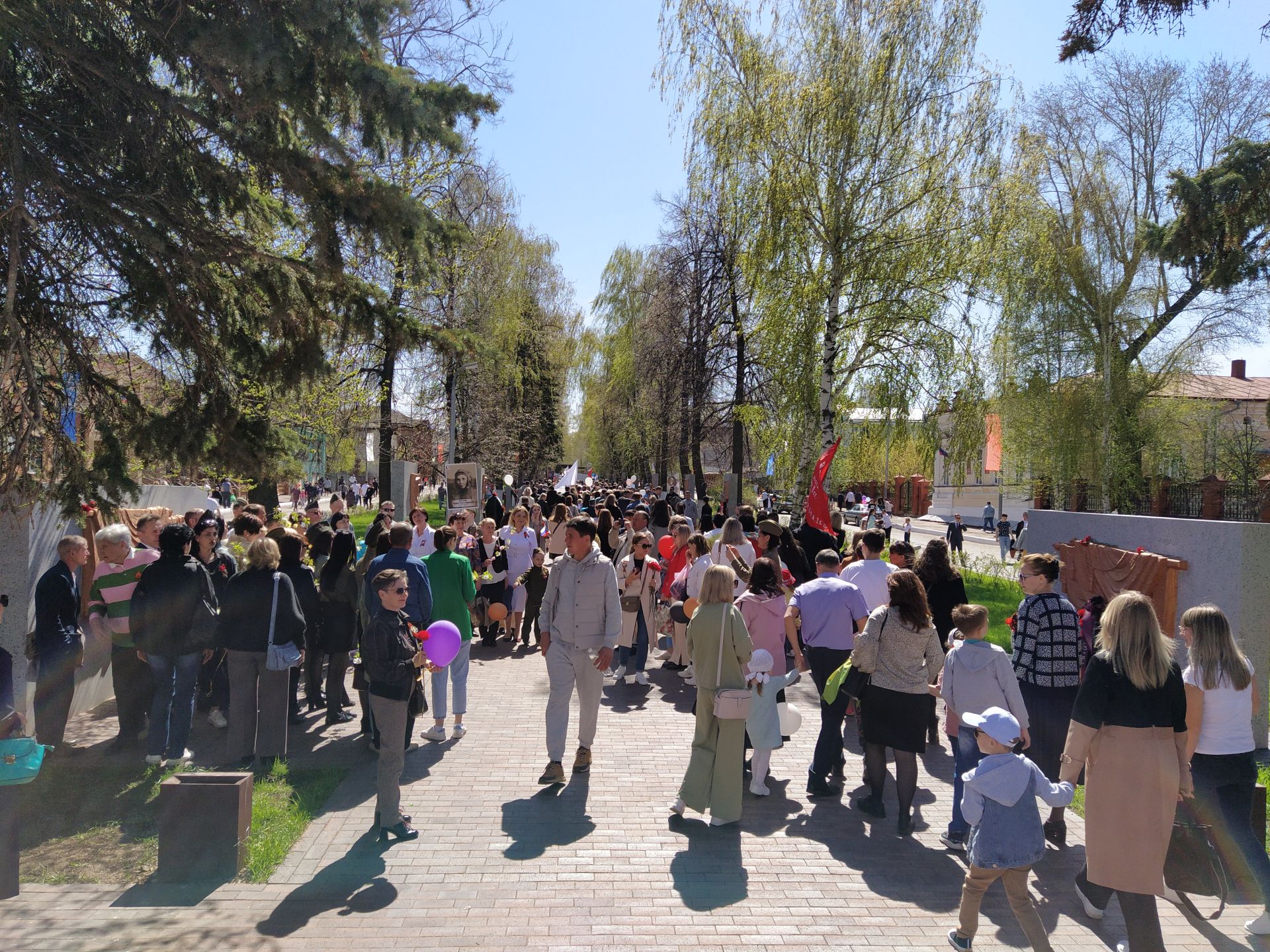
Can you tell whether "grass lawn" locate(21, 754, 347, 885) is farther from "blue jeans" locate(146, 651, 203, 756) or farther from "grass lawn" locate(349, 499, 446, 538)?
"grass lawn" locate(349, 499, 446, 538)

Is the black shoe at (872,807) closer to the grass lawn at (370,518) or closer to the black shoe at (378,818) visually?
the black shoe at (378,818)

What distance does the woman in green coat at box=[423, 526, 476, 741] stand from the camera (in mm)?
8078

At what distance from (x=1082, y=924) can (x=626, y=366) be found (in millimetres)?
33363

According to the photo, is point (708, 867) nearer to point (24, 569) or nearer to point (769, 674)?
point (769, 674)

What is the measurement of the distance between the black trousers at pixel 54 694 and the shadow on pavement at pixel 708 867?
4.74m

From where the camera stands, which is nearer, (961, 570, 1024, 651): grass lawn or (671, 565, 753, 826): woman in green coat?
(671, 565, 753, 826): woman in green coat

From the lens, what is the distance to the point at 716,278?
27.5m

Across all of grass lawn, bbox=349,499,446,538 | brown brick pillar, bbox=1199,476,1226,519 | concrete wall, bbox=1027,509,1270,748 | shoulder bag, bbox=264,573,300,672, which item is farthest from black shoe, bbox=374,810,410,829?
brown brick pillar, bbox=1199,476,1226,519

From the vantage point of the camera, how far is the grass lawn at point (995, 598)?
14.8 m

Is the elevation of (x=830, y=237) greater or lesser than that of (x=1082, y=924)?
greater

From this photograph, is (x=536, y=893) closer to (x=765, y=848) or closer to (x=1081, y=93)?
(x=765, y=848)

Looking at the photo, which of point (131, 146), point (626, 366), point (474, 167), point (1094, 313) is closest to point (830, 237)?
point (474, 167)

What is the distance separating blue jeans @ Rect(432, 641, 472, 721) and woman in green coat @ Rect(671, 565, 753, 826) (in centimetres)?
267

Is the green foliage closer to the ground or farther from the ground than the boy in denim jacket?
farther from the ground
